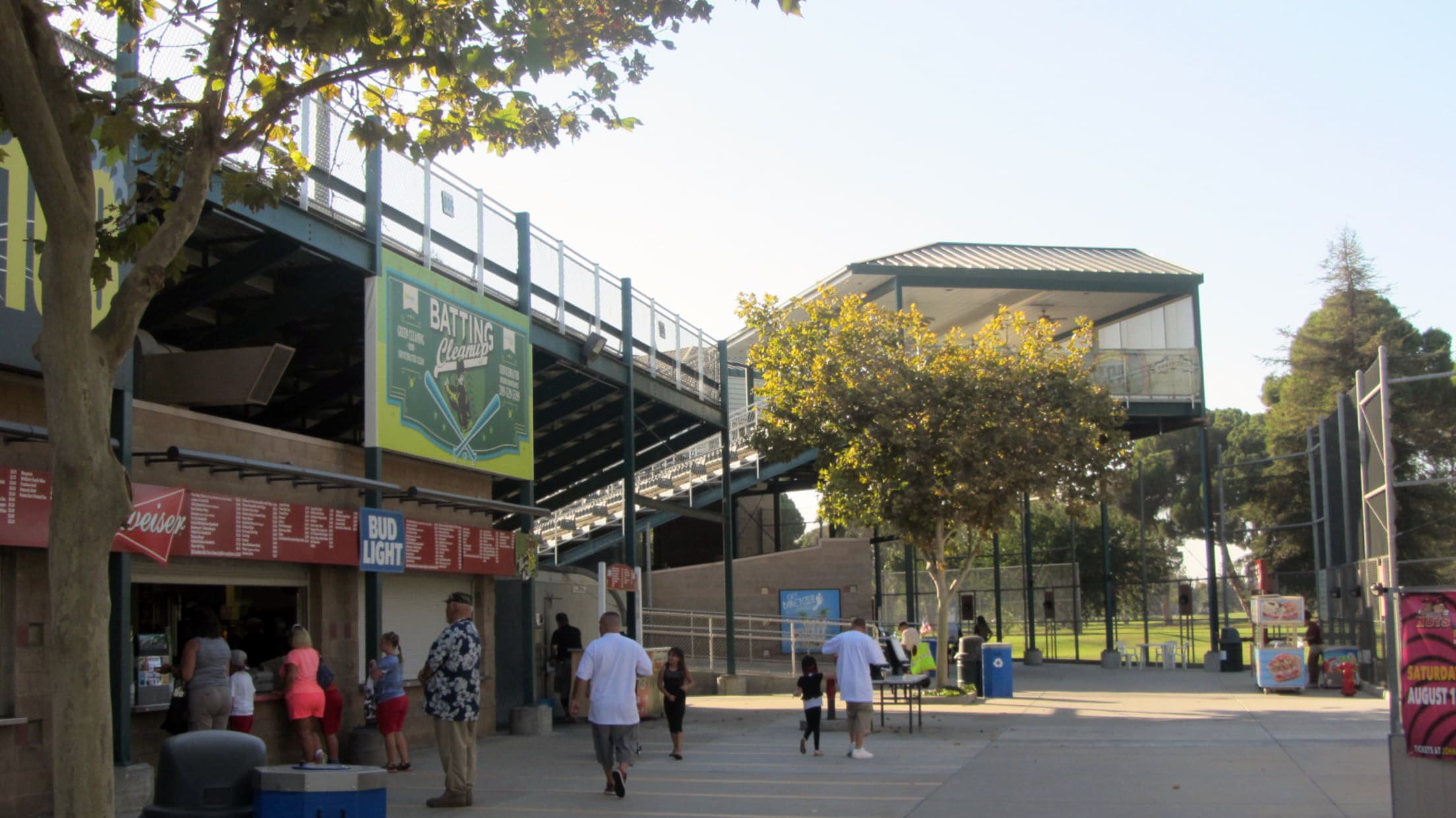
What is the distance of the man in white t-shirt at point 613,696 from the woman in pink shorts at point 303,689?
9.39 feet

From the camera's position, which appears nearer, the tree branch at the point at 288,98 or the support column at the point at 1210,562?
the tree branch at the point at 288,98

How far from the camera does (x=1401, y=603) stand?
28.7ft

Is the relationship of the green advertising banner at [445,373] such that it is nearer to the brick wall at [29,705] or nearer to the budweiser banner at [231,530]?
the budweiser banner at [231,530]

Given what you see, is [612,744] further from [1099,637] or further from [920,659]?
[1099,637]

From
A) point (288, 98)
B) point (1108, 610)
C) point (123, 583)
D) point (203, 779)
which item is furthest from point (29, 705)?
point (1108, 610)

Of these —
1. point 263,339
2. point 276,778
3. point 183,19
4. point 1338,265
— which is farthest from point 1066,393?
point 1338,265

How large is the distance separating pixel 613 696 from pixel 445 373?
5928 millimetres

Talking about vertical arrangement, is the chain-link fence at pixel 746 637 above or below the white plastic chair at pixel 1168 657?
above

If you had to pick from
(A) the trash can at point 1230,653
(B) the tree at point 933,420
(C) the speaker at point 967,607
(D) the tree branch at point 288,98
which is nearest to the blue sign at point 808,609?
(C) the speaker at point 967,607

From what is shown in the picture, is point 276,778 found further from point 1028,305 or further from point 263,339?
point 1028,305

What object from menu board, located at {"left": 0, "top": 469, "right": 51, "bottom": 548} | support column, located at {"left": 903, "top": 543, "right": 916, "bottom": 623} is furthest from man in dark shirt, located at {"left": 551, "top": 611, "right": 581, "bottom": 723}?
support column, located at {"left": 903, "top": 543, "right": 916, "bottom": 623}

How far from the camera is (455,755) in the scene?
36.0ft

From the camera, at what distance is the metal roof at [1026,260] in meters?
32.6

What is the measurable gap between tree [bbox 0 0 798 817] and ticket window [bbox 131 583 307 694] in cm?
354
